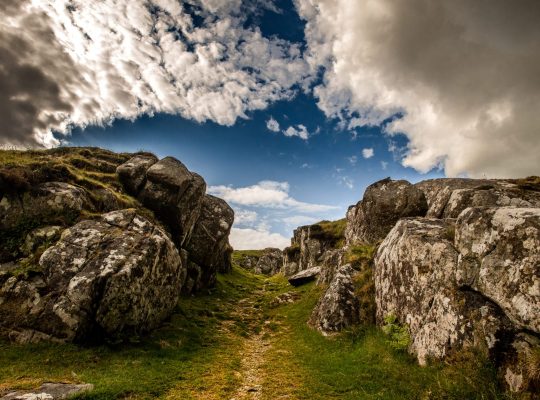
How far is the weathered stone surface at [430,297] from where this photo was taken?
13.1 meters

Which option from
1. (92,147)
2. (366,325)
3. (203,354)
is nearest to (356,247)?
(366,325)

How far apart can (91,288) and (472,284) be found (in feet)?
72.2

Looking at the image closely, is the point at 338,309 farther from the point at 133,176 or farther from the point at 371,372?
the point at 133,176

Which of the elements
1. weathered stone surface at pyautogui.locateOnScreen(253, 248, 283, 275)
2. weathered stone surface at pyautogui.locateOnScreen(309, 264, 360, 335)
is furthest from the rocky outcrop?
weathered stone surface at pyautogui.locateOnScreen(253, 248, 283, 275)

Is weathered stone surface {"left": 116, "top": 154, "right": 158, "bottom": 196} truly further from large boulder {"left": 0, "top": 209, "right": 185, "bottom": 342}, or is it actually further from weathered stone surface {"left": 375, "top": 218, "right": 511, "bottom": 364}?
weathered stone surface {"left": 375, "top": 218, "right": 511, "bottom": 364}

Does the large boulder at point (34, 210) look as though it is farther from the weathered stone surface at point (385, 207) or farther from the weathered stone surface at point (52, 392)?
the weathered stone surface at point (385, 207)

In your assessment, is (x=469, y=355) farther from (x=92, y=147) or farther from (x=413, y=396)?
(x=92, y=147)

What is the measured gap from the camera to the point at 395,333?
17.8 metres

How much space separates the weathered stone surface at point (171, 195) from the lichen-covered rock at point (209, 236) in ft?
11.8

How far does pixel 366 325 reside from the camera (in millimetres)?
21438

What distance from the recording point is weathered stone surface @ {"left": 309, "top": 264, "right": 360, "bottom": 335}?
2267 centimetres

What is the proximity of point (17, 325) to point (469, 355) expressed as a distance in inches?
957

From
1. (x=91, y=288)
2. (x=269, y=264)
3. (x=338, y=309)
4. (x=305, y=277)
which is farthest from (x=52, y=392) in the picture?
(x=269, y=264)

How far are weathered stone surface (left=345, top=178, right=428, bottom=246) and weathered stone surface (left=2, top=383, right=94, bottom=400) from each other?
2969 centimetres
